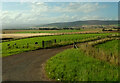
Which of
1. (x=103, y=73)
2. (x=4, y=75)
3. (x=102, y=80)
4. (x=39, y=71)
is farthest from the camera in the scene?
(x=39, y=71)

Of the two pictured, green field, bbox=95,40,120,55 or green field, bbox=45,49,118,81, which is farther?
green field, bbox=95,40,120,55

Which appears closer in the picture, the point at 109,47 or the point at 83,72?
the point at 83,72

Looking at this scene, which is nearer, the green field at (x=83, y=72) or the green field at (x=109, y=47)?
the green field at (x=83, y=72)

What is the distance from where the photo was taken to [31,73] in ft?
40.7

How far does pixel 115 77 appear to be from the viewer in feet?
33.8

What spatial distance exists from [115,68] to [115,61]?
1681 mm

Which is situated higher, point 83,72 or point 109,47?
point 83,72

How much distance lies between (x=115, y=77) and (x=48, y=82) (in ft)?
15.6

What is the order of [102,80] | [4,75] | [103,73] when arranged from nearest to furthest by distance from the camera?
[102,80] → [103,73] → [4,75]

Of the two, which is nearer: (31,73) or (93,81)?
(93,81)

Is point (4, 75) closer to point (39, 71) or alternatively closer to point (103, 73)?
point (39, 71)

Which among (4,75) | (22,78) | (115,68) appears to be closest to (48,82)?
(22,78)

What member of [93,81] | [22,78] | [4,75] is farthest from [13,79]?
[93,81]

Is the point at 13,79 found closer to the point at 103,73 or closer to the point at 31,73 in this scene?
the point at 31,73
